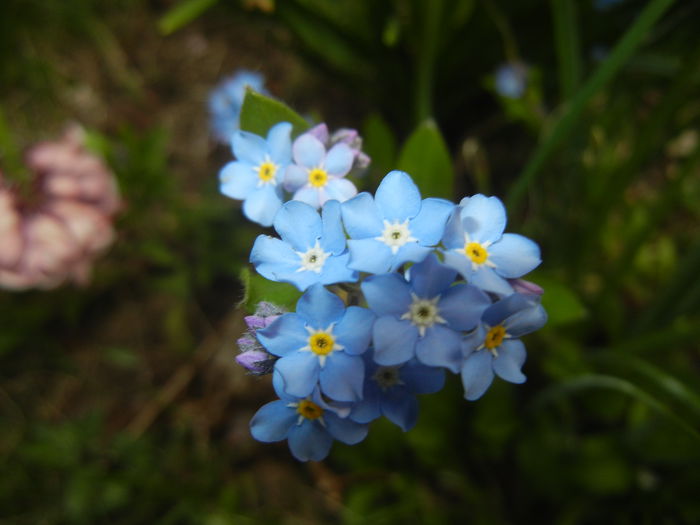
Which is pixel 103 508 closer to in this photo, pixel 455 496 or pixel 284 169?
pixel 455 496

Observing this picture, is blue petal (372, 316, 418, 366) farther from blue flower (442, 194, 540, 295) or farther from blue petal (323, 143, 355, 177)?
blue petal (323, 143, 355, 177)

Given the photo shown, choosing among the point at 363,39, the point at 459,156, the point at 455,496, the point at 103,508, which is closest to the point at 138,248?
the point at 103,508

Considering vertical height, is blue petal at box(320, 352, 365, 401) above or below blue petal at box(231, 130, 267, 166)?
below

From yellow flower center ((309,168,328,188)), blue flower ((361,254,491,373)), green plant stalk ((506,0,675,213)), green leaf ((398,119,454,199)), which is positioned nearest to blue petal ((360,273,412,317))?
blue flower ((361,254,491,373))

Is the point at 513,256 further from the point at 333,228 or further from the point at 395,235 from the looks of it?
the point at 333,228

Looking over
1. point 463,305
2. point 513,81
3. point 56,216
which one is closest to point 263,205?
point 463,305

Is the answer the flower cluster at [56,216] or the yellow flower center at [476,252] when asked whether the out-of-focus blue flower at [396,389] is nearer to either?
the yellow flower center at [476,252]
